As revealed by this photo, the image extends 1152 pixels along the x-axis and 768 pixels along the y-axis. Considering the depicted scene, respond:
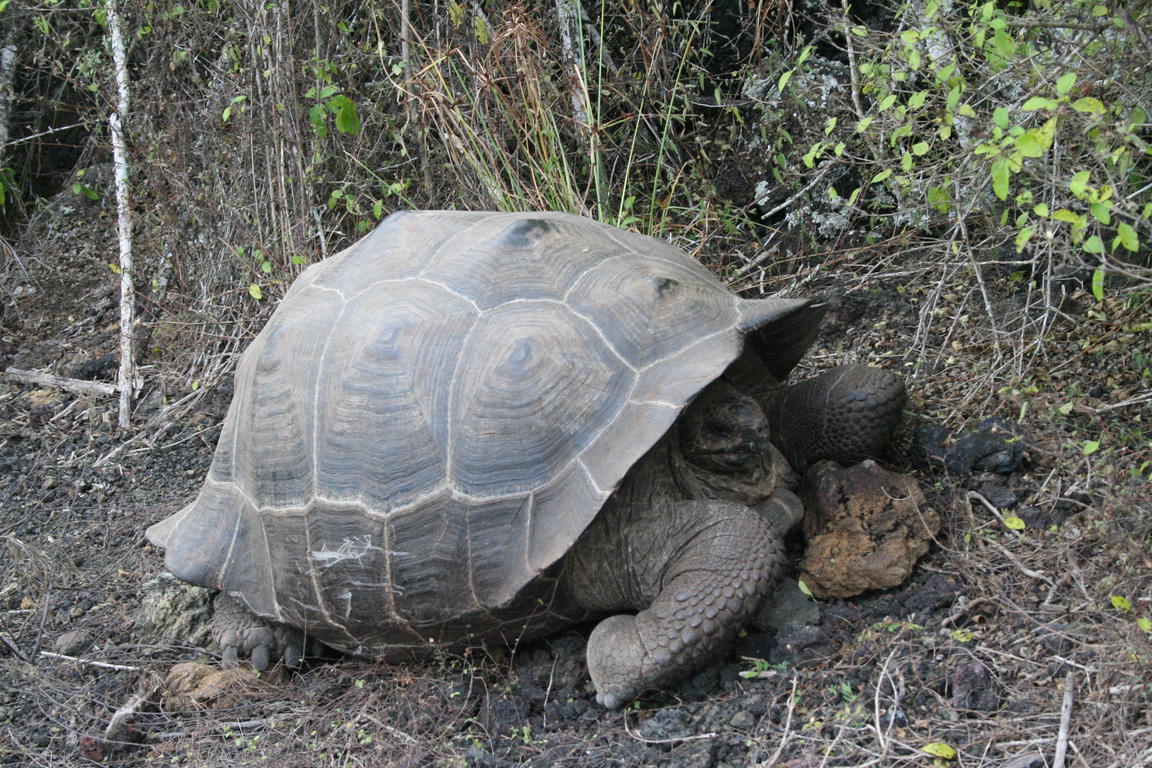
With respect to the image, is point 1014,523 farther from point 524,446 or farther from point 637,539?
point 524,446

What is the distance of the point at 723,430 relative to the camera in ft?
8.81

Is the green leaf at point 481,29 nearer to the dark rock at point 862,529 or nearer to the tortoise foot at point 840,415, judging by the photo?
the tortoise foot at point 840,415

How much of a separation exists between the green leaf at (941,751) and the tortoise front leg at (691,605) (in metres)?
0.55

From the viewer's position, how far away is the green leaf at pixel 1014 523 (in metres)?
2.55

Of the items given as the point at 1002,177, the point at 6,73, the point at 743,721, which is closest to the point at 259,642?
the point at 743,721

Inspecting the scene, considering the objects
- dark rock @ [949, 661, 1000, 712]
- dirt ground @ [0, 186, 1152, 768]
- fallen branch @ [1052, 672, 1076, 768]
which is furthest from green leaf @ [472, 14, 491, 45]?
fallen branch @ [1052, 672, 1076, 768]

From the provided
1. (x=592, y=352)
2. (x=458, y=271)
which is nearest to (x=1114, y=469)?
(x=592, y=352)

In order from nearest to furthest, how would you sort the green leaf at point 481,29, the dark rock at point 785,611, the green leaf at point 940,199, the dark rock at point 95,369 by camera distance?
the dark rock at point 785,611
the green leaf at point 940,199
the green leaf at point 481,29
the dark rock at point 95,369

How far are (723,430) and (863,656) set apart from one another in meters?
0.66

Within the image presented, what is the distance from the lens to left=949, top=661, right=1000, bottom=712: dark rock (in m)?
2.17

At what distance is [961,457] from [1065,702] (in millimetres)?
A: 964

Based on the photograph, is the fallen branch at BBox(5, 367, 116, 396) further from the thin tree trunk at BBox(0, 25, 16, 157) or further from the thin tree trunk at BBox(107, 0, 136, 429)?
the thin tree trunk at BBox(0, 25, 16, 157)

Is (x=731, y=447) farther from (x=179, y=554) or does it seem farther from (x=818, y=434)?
(x=179, y=554)

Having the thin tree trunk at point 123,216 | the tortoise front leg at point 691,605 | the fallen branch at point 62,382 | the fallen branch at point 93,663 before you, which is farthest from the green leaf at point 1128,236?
the fallen branch at point 62,382
